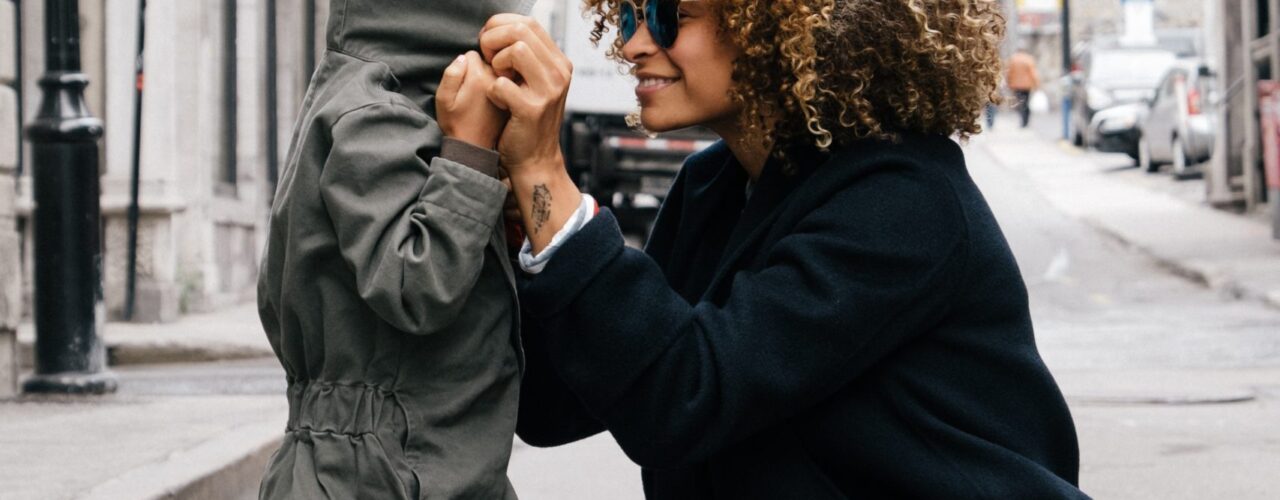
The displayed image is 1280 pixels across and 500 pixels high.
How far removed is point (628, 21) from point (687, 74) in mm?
134

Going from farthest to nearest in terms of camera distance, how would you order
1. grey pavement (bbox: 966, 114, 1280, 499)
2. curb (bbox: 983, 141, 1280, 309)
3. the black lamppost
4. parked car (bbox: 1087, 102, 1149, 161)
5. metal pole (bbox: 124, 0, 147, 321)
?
parked car (bbox: 1087, 102, 1149, 161) → curb (bbox: 983, 141, 1280, 309) → metal pole (bbox: 124, 0, 147, 321) → the black lamppost → grey pavement (bbox: 966, 114, 1280, 499)

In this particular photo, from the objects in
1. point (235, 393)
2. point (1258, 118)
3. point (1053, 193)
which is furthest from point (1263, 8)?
point (235, 393)

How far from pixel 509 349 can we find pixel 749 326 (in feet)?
1.02

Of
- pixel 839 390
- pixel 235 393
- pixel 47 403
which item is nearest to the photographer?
pixel 839 390

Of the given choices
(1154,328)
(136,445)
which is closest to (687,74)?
(136,445)

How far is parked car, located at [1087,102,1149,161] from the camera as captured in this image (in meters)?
28.7

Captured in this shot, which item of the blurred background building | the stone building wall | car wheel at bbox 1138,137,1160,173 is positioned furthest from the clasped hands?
car wheel at bbox 1138,137,1160,173

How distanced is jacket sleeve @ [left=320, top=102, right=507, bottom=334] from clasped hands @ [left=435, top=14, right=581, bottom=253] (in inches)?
2.3

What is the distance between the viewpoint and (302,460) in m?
2.21

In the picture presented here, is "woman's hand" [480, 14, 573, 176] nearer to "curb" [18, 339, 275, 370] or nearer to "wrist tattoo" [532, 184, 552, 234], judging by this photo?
"wrist tattoo" [532, 184, 552, 234]

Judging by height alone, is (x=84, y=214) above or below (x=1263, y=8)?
below

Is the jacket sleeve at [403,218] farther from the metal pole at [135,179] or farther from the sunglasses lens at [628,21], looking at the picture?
the metal pole at [135,179]

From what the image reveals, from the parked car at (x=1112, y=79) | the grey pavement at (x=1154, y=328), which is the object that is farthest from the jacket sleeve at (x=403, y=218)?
the parked car at (x=1112, y=79)

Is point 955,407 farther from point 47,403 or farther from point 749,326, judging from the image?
point 47,403
